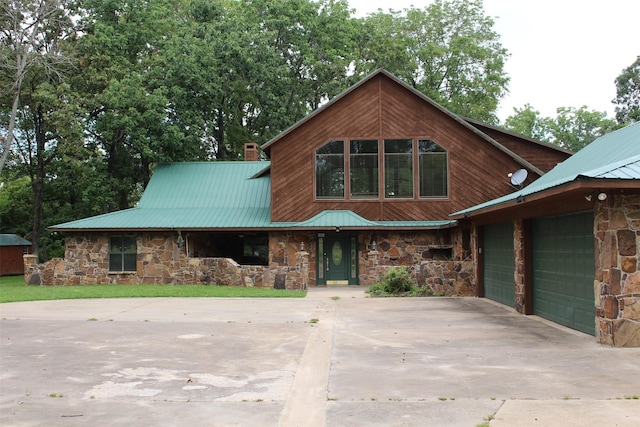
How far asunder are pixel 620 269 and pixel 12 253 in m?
32.0

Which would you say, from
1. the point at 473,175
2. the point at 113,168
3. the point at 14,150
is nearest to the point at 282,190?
the point at 473,175

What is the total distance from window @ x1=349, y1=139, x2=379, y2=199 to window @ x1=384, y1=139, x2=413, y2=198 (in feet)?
1.36

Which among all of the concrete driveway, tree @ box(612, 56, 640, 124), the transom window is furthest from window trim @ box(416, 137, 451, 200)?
tree @ box(612, 56, 640, 124)

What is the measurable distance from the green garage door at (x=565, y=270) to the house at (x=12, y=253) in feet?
95.1

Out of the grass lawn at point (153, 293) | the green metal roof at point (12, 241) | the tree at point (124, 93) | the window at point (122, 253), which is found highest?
the tree at point (124, 93)

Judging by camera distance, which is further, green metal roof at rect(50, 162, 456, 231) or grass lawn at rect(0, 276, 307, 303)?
green metal roof at rect(50, 162, 456, 231)

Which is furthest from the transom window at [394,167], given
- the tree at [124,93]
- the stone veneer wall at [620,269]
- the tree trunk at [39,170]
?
the tree trunk at [39,170]

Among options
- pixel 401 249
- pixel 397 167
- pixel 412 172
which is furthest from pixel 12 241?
pixel 412 172

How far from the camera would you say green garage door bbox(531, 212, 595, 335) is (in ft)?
32.6

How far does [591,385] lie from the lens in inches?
255

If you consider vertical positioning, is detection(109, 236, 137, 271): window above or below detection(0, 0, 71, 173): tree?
below

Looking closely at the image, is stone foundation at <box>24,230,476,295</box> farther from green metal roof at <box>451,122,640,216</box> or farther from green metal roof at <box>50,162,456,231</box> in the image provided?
green metal roof at <box>451,122,640,216</box>

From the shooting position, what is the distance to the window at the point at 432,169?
2309 centimetres

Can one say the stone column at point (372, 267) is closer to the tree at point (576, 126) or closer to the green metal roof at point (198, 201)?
the green metal roof at point (198, 201)
